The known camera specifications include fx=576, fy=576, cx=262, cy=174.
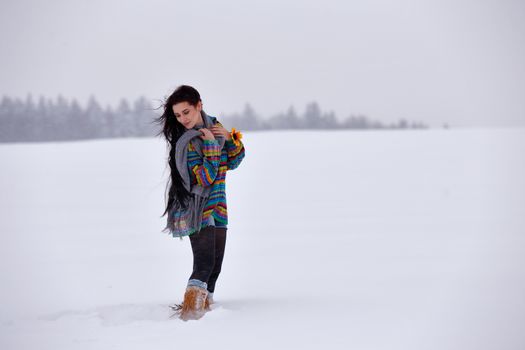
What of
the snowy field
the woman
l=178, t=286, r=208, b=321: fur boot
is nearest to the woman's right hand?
the woman

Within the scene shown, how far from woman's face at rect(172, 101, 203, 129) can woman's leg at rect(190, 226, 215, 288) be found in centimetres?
71

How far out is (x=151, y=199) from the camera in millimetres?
11570

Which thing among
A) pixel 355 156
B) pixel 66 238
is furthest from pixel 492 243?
pixel 355 156

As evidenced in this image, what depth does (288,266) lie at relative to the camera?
18.1 feet

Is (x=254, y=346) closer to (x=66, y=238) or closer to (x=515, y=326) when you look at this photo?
(x=515, y=326)

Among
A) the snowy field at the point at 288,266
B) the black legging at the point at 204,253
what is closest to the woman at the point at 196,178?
the black legging at the point at 204,253

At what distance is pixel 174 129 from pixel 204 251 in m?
0.86

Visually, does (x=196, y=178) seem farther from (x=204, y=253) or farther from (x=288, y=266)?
(x=288, y=266)

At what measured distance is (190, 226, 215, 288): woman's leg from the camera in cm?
386

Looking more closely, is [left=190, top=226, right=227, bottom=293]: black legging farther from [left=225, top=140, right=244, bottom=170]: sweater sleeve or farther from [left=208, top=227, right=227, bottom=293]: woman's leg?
[left=225, top=140, right=244, bottom=170]: sweater sleeve

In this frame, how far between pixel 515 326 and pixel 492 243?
10.0 ft

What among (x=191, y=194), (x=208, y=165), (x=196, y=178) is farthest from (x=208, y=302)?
(x=208, y=165)

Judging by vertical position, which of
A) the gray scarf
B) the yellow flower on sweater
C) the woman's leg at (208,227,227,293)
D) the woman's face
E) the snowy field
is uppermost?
the woman's face

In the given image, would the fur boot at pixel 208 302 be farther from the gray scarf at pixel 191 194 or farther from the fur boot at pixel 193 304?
the gray scarf at pixel 191 194
